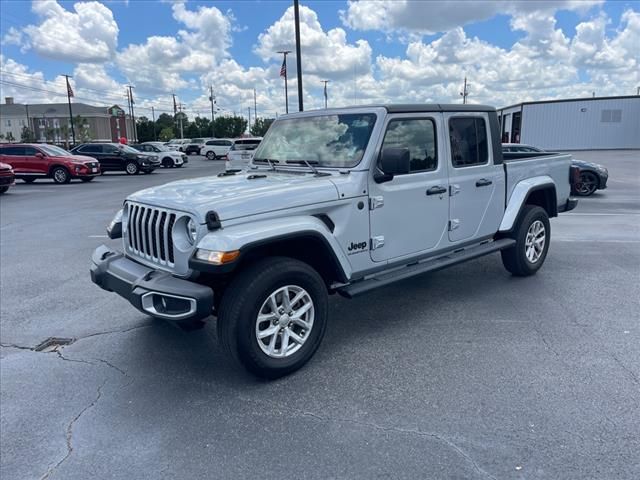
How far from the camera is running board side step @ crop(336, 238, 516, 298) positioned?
4.07 meters

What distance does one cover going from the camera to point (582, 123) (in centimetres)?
4131

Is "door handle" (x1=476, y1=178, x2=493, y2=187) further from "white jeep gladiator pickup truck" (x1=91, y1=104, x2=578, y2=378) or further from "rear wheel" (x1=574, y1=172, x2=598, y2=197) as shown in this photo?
"rear wheel" (x1=574, y1=172, x2=598, y2=197)

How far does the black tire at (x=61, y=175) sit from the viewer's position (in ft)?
68.6

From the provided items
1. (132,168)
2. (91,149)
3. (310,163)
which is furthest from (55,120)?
(310,163)

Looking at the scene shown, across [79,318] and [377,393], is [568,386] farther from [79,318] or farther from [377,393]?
[79,318]

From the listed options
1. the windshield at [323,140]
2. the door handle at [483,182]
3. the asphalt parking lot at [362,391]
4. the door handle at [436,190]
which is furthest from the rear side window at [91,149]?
the door handle at [436,190]

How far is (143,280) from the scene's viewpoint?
355 cm

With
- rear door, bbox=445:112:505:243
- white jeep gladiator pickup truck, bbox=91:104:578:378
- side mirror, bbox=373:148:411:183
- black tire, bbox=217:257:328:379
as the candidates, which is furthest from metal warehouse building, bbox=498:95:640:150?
black tire, bbox=217:257:328:379

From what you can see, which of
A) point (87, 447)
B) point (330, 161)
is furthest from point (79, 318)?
point (330, 161)

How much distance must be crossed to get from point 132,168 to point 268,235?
81.9 feet

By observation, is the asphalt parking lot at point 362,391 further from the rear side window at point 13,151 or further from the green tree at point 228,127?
the green tree at point 228,127

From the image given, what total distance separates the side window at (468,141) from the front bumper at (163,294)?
2921 mm

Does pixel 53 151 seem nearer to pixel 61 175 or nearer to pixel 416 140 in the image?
pixel 61 175

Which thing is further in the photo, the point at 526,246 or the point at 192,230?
the point at 526,246
